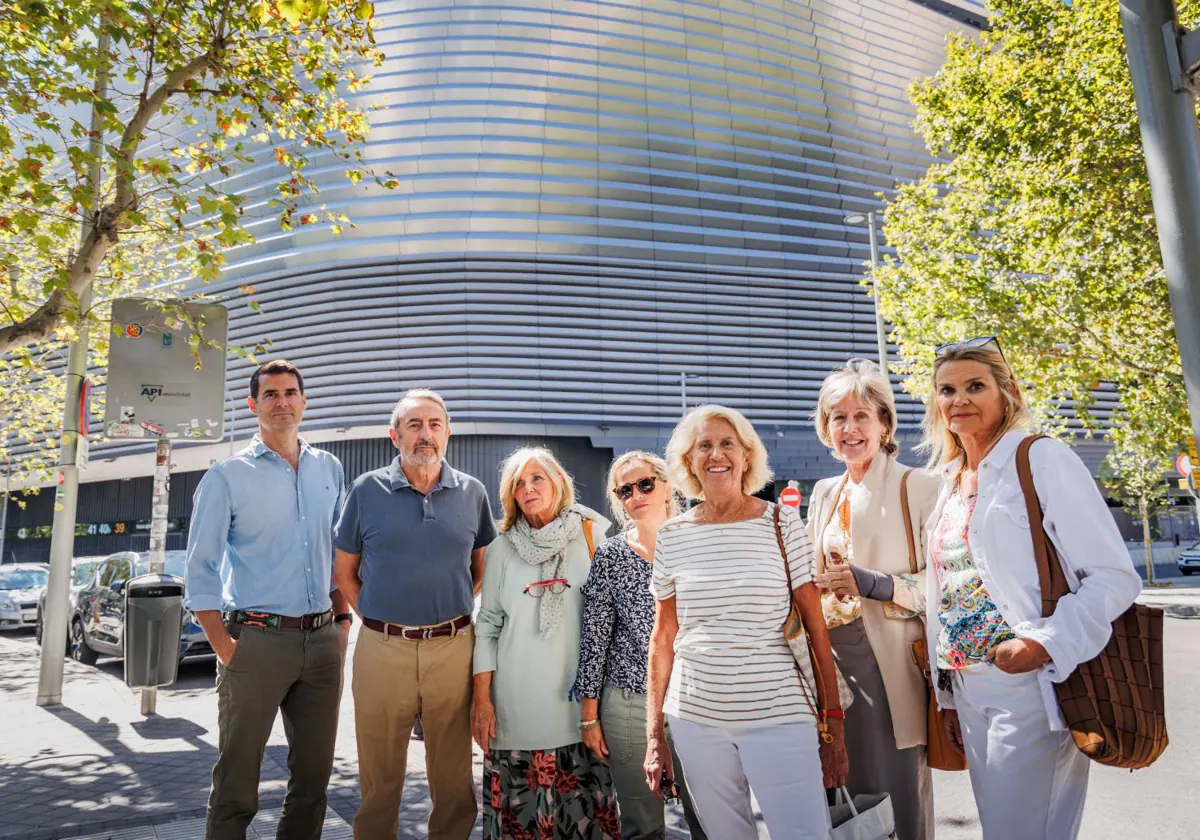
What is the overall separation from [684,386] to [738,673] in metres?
30.8

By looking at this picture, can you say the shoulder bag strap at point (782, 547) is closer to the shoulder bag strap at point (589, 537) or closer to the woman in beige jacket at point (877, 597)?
the woman in beige jacket at point (877, 597)

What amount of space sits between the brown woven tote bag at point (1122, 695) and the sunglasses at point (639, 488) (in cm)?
181

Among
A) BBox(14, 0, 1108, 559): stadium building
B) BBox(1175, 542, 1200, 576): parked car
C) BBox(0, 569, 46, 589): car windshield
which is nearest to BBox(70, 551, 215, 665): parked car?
BBox(0, 569, 46, 589): car windshield

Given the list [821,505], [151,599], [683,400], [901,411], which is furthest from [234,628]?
[901,411]

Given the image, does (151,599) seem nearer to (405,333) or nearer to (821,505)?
(821,505)

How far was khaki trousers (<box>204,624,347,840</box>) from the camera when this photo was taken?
3.59m

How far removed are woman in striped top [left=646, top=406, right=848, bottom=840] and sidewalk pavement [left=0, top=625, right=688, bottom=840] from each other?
184 cm

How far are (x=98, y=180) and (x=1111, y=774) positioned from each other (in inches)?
407

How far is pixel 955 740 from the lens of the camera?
2.67 m

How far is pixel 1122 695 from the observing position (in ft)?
6.82

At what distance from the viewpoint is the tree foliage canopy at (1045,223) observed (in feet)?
43.8

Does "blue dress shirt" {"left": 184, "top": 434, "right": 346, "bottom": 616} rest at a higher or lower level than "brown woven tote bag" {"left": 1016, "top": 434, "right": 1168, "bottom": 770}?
higher

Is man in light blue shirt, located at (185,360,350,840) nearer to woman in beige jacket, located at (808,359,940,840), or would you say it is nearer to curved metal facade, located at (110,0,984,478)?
woman in beige jacket, located at (808,359,940,840)

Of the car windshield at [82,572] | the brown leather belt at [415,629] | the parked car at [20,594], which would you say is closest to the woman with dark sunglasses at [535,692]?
the brown leather belt at [415,629]
